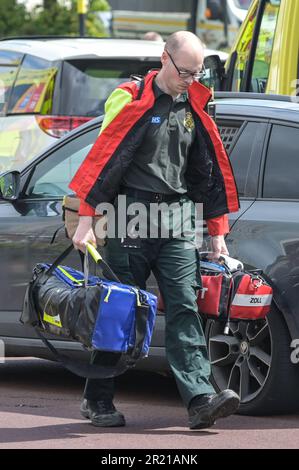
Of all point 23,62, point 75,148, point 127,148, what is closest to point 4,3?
Result: point 23,62

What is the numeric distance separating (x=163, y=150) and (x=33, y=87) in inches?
246

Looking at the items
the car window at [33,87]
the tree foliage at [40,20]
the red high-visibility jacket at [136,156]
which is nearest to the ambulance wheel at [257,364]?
the red high-visibility jacket at [136,156]

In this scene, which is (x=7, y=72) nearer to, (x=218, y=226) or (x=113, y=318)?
(x=218, y=226)

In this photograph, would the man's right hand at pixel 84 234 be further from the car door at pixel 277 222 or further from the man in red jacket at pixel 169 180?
the car door at pixel 277 222

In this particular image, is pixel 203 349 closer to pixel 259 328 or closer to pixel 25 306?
pixel 259 328

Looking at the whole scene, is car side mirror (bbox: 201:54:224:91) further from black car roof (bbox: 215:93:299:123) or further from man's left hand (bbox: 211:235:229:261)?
man's left hand (bbox: 211:235:229:261)

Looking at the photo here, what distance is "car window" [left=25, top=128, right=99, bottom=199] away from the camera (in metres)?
8.09

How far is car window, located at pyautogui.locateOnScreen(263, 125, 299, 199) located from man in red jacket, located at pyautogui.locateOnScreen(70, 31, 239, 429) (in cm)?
48

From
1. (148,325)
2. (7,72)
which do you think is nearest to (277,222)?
(148,325)

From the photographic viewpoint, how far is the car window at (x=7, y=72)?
1316cm

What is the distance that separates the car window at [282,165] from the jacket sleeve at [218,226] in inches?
16.6

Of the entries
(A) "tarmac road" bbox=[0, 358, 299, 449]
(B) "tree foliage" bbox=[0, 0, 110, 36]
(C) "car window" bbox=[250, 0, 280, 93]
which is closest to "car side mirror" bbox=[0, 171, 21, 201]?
(A) "tarmac road" bbox=[0, 358, 299, 449]

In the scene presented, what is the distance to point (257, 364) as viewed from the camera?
717 centimetres

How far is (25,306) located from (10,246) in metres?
1.22
